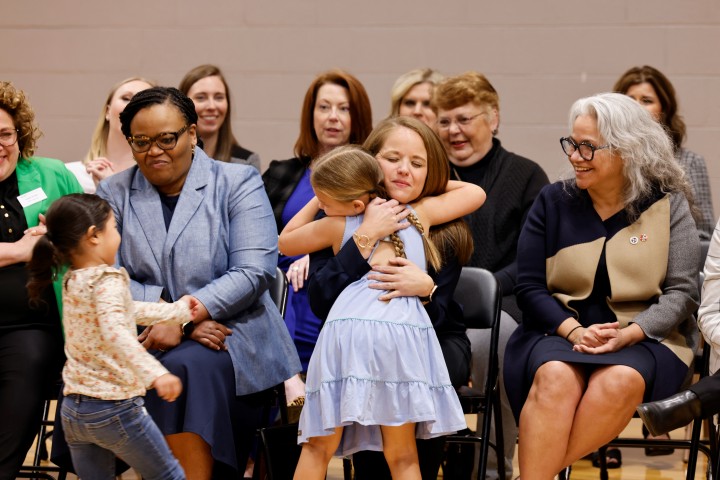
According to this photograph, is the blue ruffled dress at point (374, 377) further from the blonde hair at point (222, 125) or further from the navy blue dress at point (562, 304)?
the blonde hair at point (222, 125)

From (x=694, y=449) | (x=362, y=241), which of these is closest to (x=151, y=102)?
(x=362, y=241)

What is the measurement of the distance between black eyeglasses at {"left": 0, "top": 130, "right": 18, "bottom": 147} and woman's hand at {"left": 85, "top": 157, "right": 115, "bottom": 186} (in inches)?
33.7

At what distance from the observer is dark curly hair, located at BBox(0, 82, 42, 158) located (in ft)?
11.7

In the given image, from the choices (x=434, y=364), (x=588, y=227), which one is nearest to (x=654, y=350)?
(x=588, y=227)

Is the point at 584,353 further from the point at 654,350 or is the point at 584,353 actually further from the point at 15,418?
the point at 15,418

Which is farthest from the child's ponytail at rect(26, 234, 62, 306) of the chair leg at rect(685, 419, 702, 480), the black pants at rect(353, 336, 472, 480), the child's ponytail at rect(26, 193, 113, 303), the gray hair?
the chair leg at rect(685, 419, 702, 480)

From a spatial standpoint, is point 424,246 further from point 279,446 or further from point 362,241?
point 279,446

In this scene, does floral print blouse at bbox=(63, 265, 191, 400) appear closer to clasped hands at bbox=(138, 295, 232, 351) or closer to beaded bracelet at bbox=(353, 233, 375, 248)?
clasped hands at bbox=(138, 295, 232, 351)

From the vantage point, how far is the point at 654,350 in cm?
324

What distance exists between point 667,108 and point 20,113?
9.30 ft

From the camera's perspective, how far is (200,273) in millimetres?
3316

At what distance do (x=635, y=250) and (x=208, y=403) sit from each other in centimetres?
154

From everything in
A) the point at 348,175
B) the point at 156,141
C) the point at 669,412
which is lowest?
the point at 669,412

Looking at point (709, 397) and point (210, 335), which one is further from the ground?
point (210, 335)
